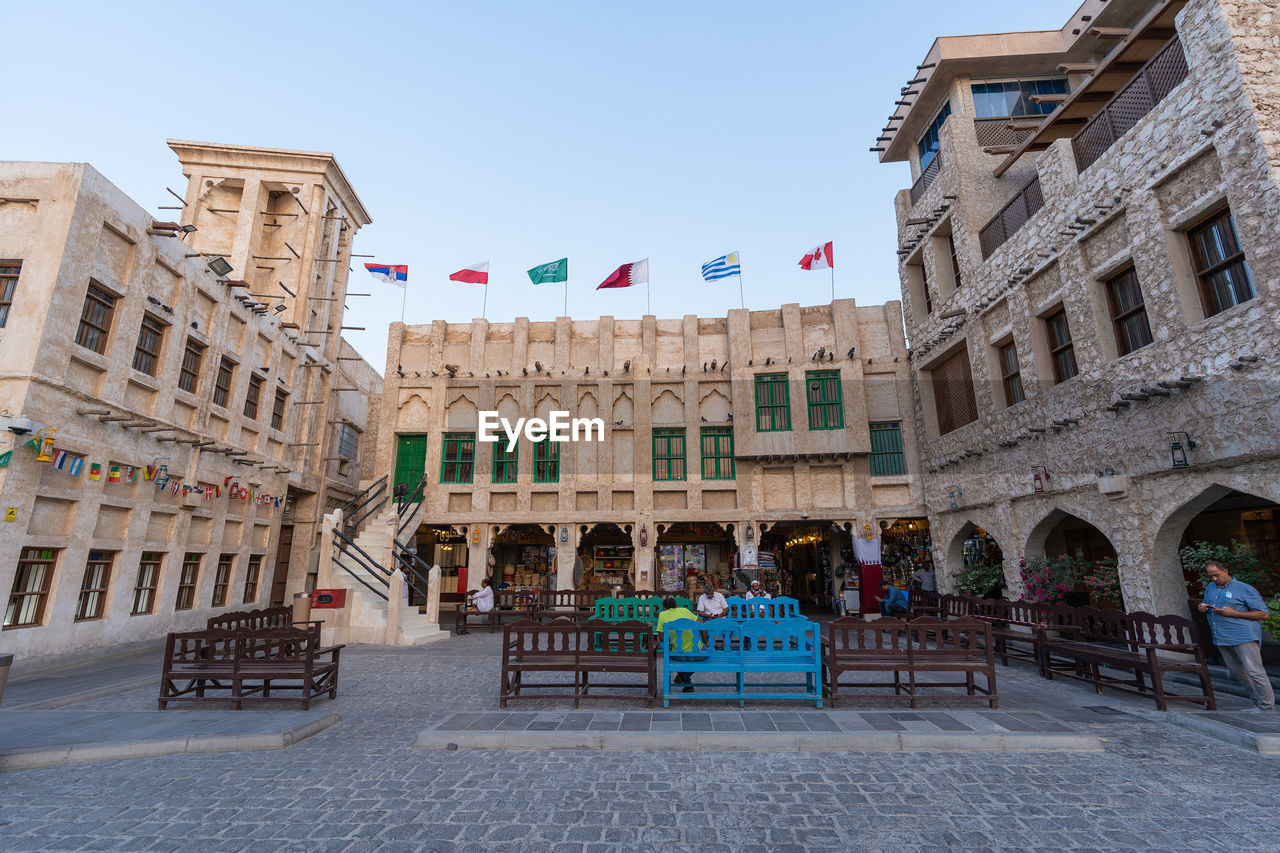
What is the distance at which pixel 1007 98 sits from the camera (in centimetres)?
1869

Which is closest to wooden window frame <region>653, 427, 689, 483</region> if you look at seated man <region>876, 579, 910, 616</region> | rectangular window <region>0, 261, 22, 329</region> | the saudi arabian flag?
the saudi arabian flag

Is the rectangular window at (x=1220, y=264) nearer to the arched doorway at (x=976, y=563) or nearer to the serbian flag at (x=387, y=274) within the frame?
the arched doorway at (x=976, y=563)

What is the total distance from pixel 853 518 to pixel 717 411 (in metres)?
5.87

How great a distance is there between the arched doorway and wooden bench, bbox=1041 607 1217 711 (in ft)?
16.7

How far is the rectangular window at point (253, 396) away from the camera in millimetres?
17969

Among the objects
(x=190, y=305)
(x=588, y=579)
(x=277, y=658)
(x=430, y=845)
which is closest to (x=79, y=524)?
(x=190, y=305)

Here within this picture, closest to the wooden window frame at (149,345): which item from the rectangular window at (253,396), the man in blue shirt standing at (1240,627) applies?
the rectangular window at (253,396)

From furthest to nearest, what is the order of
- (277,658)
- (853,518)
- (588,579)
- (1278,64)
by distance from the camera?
1. (588,579)
2. (853,518)
3. (1278,64)
4. (277,658)

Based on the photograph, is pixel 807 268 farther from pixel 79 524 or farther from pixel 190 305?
pixel 79 524

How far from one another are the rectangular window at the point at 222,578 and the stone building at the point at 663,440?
516 cm

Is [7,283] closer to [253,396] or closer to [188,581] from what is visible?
[253,396]

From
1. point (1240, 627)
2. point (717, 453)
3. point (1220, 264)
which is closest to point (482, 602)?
point (717, 453)

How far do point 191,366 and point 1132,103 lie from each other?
874 inches

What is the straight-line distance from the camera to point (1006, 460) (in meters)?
15.2
